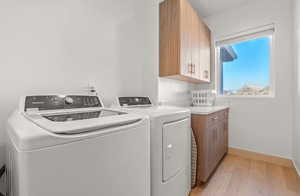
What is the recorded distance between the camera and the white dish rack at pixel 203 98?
246cm

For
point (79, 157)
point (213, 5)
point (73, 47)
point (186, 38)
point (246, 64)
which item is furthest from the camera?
point (246, 64)

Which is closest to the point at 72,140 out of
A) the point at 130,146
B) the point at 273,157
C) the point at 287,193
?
the point at 130,146

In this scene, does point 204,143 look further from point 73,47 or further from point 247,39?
point 247,39

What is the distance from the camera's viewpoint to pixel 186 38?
74.2 inches

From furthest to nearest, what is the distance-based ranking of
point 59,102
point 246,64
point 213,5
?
1. point 246,64
2. point 213,5
3. point 59,102

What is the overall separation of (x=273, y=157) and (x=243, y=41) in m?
1.98

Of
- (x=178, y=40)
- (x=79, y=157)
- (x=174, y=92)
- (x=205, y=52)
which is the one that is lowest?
(x=79, y=157)

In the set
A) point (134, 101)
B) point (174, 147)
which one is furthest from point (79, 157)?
point (134, 101)

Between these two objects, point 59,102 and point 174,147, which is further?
point 174,147

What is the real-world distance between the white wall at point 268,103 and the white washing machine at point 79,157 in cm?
227

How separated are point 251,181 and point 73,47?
8.15 feet

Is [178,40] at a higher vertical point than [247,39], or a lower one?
lower

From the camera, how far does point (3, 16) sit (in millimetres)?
959

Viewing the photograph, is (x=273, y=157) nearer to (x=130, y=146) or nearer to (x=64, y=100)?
(x=130, y=146)
